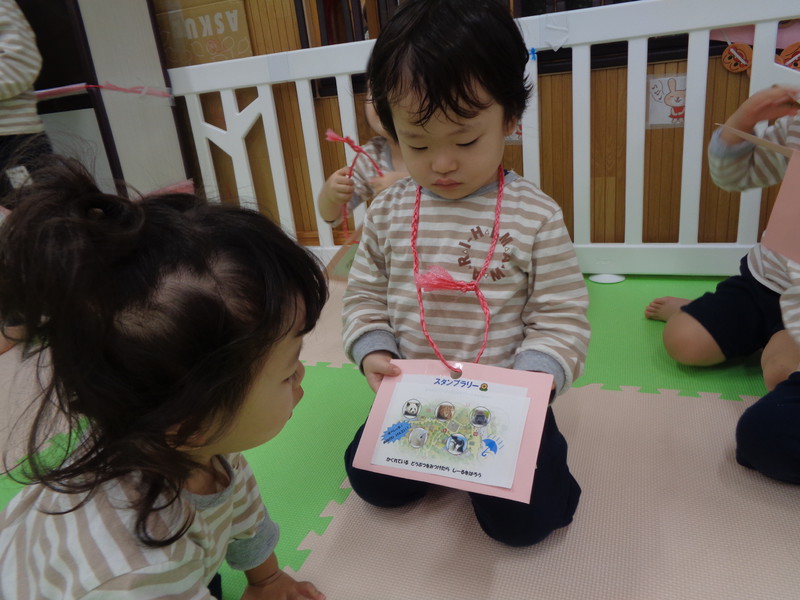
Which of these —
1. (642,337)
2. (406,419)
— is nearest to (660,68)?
(642,337)

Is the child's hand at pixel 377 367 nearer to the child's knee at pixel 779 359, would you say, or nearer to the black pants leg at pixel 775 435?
the black pants leg at pixel 775 435

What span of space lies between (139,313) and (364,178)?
79 centimetres

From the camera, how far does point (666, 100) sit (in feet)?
4.57

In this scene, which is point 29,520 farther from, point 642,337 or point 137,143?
point 137,143

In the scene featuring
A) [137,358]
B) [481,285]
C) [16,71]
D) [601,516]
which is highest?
[16,71]

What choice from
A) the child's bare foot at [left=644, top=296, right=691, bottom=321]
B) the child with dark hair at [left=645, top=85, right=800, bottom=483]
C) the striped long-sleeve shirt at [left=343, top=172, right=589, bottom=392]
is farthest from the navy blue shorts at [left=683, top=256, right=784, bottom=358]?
the striped long-sleeve shirt at [left=343, top=172, right=589, bottom=392]

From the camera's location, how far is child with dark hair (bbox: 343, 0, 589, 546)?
631mm

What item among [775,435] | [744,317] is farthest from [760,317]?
[775,435]

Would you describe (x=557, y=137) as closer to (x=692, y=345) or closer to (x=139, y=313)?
(x=692, y=345)

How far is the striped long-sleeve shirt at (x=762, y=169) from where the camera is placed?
2.95ft

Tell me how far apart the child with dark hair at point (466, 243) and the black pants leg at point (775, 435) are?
0.80ft

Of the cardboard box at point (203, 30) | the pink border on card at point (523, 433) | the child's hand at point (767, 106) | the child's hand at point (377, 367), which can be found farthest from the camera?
the cardboard box at point (203, 30)

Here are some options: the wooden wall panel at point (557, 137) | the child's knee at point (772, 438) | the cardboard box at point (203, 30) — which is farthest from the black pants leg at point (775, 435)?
the cardboard box at point (203, 30)

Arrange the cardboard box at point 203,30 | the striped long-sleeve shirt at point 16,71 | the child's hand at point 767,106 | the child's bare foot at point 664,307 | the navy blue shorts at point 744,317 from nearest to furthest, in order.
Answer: the child's hand at point 767,106 < the navy blue shorts at point 744,317 < the child's bare foot at point 664,307 < the striped long-sleeve shirt at point 16,71 < the cardboard box at point 203,30
